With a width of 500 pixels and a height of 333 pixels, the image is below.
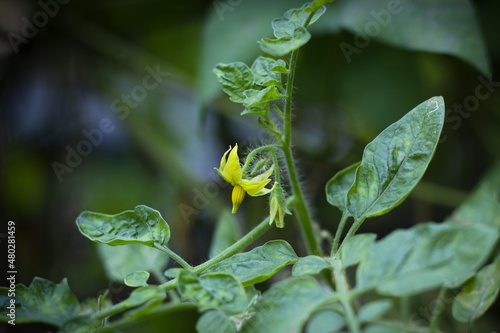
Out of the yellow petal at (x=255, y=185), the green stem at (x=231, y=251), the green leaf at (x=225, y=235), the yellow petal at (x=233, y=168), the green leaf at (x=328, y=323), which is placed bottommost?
the green leaf at (x=328, y=323)

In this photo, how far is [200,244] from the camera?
1.27 meters

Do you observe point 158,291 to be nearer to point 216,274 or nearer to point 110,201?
point 216,274

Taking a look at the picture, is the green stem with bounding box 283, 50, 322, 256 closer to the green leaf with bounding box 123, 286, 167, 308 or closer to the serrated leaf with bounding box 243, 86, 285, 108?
Result: the serrated leaf with bounding box 243, 86, 285, 108

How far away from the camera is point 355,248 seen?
1.27 ft

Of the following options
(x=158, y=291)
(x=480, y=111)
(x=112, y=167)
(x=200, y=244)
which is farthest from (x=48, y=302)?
(x=480, y=111)

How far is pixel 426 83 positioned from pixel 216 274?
3.00ft

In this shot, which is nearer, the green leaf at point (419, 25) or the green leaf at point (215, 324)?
the green leaf at point (215, 324)

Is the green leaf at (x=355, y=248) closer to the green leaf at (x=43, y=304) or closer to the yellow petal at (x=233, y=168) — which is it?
the yellow petal at (x=233, y=168)

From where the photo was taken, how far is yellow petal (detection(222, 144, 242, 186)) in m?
0.46

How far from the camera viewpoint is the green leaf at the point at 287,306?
34 centimetres

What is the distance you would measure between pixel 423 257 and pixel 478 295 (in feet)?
0.73

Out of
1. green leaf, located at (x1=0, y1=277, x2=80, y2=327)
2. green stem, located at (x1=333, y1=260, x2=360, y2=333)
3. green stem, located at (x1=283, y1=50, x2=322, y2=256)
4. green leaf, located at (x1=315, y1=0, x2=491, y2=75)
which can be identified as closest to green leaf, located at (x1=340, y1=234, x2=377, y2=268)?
green stem, located at (x1=333, y1=260, x2=360, y2=333)

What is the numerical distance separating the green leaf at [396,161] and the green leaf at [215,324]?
165 mm

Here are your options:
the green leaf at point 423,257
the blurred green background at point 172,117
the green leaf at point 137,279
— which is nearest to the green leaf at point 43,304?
the green leaf at point 137,279
